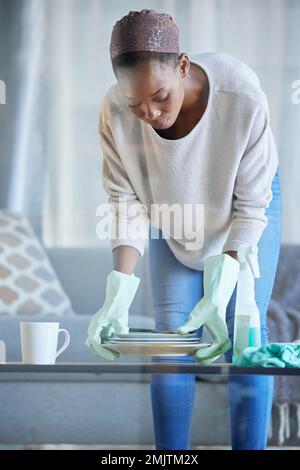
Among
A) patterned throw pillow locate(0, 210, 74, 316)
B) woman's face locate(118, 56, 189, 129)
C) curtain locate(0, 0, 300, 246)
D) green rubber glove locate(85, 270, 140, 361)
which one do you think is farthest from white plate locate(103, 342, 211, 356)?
patterned throw pillow locate(0, 210, 74, 316)

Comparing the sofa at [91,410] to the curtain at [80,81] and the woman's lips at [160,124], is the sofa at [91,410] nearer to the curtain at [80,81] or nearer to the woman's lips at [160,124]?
the woman's lips at [160,124]

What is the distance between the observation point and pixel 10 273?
6.98 ft

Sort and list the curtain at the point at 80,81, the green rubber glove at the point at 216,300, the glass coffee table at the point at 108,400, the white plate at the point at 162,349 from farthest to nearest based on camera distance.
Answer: the curtain at the point at 80,81, the green rubber glove at the point at 216,300, the white plate at the point at 162,349, the glass coffee table at the point at 108,400

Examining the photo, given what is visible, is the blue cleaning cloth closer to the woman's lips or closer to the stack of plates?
the stack of plates

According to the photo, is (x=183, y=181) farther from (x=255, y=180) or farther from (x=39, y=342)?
(x=39, y=342)

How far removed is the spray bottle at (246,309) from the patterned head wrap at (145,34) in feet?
1.09

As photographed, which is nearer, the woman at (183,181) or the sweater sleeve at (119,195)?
the woman at (183,181)

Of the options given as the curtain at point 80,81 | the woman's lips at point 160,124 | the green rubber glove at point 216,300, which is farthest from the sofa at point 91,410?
the curtain at point 80,81

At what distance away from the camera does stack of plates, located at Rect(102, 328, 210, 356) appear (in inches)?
44.3

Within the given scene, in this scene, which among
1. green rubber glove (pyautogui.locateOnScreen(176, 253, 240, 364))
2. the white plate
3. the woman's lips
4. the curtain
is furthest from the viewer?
the curtain

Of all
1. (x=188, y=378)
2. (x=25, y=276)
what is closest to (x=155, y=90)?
(x=188, y=378)

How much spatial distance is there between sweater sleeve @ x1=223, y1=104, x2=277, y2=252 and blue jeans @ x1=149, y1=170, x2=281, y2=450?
5cm

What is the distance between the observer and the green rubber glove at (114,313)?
50.3 inches
